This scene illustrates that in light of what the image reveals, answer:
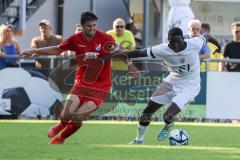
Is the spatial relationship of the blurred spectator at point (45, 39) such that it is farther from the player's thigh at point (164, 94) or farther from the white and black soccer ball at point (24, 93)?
the player's thigh at point (164, 94)

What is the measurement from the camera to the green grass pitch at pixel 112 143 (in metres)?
12.9

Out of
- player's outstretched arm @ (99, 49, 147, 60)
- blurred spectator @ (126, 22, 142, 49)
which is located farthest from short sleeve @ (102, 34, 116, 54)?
blurred spectator @ (126, 22, 142, 49)

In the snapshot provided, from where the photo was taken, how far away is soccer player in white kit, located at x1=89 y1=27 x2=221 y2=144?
1555 centimetres

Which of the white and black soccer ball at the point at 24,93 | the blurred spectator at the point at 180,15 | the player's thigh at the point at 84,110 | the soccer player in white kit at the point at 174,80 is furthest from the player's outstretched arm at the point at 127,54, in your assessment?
the white and black soccer ball at the point at 24,93

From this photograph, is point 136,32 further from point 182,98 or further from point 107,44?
point 182,98

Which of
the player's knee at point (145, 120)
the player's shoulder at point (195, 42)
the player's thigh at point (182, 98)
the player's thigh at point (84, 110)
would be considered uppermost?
the player's shoulder at point (195, 42)

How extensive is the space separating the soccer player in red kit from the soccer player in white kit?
1.08 ft

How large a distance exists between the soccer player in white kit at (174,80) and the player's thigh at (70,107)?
1.02 metres

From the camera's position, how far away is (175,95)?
15.9 m

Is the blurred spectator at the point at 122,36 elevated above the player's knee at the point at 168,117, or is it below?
above

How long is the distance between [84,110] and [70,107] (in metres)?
0.26

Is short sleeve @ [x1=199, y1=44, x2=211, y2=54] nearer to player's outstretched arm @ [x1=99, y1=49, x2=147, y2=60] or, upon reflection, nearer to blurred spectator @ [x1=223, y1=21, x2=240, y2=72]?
blurred spectator @ [x1=223, y1=21, x2=240, y2=72]

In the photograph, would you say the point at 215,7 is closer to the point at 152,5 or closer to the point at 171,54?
the point at 152,5

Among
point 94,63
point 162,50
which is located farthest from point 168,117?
point 94,63
